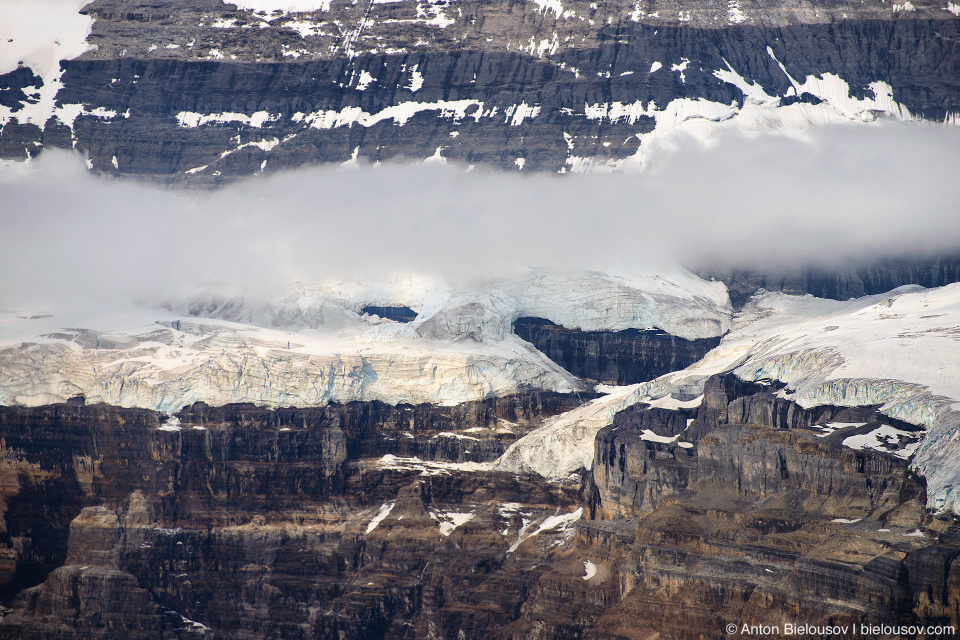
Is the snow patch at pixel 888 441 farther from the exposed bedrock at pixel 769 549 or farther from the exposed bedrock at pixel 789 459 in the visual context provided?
the exposed bedrock at pixel 769 549

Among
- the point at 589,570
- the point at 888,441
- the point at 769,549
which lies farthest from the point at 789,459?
the point at 589,570

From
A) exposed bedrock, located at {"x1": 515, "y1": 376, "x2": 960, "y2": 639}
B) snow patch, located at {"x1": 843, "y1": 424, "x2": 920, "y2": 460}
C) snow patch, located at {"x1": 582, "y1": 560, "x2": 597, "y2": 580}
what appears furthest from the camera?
snow patch, located at {"x1": 582, "y1": 560, "x2": 597, "y2": 580}

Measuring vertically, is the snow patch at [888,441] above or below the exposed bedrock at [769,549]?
above

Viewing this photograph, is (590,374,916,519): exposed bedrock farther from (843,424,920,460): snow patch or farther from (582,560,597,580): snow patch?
(582,560,597,580): snow patch

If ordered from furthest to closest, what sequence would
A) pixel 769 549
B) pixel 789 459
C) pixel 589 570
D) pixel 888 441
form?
pixel 589 570, pixel 789 459, pixel 888 441, pixel 769 549

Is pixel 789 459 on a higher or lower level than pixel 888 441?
lower

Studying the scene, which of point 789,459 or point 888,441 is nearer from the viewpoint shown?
point 888,441

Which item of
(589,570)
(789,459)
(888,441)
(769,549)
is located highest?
(888,441)

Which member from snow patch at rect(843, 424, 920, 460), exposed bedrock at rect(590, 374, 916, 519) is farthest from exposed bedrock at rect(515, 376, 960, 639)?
snow patch at rect(843, 424, 920, 460)

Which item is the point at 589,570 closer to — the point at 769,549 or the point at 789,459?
the point at 789,459

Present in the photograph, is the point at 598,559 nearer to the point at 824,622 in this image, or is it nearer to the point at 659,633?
the point at 659,633

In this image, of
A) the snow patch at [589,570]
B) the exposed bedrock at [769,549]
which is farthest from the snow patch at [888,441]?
the snow patch at [589,570]
